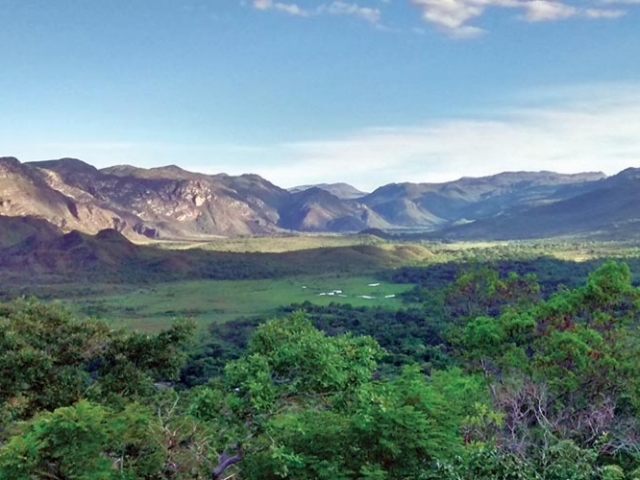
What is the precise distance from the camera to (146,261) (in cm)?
13838

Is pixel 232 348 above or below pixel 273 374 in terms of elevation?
below

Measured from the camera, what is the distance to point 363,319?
72625 mm

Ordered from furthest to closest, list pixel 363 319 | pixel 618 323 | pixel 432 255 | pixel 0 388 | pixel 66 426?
pixel 432 255 → pixel 363 319 → pixel 618 323 → pixel 0 388 → pixel 66 426

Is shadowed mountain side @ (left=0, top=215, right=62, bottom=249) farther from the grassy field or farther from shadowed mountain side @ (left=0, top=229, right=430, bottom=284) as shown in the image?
the grassy field

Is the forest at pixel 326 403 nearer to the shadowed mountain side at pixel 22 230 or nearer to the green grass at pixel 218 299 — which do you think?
the green grass at pixel 218 299

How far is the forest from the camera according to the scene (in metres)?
14.3

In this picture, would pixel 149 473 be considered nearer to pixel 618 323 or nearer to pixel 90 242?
pixel 618 323

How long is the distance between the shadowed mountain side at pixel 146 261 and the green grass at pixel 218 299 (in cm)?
979

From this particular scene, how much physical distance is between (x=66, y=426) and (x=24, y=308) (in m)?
9.36

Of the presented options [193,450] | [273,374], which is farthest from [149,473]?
[273,374]

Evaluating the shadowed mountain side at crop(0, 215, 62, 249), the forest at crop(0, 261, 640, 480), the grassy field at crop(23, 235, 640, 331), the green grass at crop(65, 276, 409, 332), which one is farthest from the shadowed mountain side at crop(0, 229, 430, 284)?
the forest at crop(0, 261, 640, 480)

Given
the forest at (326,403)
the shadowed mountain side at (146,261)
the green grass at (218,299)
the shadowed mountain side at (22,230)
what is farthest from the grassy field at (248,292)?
the forest at (326,403)

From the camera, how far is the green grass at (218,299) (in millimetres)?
85875

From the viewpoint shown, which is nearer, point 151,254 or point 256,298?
point 256,298
